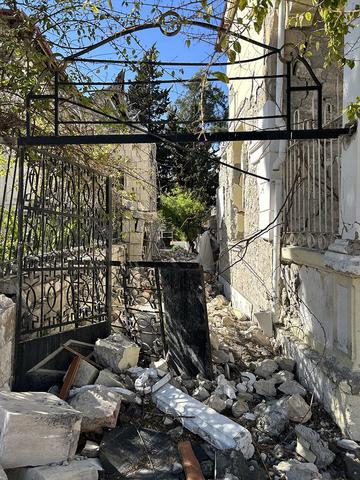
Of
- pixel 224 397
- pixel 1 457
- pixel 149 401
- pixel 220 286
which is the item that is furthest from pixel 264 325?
pixel 220 286

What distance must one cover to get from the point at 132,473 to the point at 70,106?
12.3 ft

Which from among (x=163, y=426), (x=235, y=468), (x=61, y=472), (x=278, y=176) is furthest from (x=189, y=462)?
(x=278, y=176)

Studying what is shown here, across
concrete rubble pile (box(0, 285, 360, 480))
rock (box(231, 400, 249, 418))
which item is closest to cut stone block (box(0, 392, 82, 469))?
concrete rubble pile (box(0, 285, 360, 480))

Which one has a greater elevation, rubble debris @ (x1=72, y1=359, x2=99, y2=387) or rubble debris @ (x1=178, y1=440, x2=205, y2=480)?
rubble debris @ (x1=72, y1=359, x2=99, y2=387)

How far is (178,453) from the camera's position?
269cm

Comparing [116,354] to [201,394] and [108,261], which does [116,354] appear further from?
[108,261]

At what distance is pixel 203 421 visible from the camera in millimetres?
2889

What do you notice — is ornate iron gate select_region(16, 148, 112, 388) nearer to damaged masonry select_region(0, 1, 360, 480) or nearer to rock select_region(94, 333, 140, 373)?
damaged masonry select_region(0, 1, 360, 480)

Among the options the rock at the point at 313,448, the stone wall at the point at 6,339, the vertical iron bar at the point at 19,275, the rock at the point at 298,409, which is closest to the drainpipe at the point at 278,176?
the rock at the point at 298,409

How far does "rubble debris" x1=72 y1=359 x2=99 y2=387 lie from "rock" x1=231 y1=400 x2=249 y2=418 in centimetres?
114

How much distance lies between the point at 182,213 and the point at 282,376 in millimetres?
18250

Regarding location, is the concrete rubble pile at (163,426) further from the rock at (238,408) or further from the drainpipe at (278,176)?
the drainpipe at (278,176)

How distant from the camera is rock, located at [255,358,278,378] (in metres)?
3.94

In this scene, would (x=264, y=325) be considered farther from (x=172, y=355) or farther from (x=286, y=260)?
(x=172, y=355)
